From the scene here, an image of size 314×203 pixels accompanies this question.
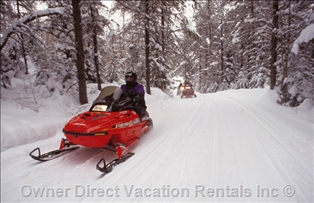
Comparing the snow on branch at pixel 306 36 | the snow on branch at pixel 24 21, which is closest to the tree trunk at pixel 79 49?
the snow on branch at pixel 24 21

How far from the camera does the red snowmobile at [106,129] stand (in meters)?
3.00

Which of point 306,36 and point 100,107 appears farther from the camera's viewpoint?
point 306,36

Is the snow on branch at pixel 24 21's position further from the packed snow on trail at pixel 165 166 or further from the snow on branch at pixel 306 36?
the snow on branch at pixel 306 36

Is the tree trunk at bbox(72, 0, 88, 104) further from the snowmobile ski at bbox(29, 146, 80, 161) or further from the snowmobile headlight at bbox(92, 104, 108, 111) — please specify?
the snowmobile ski at bbox(29, 146, 80, 161)

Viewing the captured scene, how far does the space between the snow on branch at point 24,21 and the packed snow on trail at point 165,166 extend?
109cm

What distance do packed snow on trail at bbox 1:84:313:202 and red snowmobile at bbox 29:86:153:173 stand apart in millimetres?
185

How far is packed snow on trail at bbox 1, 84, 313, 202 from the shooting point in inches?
88.5

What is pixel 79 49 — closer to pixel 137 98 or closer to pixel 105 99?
pixel 105 99

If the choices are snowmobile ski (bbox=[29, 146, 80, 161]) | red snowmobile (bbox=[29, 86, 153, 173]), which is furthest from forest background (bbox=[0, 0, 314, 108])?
snowmobile ski (bbox=[29, 146, 80, 161])

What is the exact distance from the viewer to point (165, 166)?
9.59 feet

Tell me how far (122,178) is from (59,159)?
1.61 meters

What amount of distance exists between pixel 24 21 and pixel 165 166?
13.7 ft

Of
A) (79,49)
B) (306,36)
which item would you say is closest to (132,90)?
(79,49)

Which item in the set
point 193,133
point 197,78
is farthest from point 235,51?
point 193,133
